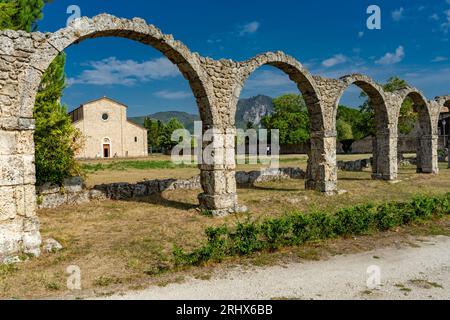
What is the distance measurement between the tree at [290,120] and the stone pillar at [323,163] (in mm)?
43812

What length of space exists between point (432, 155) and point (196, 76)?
705 inches

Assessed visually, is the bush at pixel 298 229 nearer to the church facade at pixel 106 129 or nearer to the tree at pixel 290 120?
the church facade at pixel 106 129

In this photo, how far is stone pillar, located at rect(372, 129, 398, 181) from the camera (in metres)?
18.7

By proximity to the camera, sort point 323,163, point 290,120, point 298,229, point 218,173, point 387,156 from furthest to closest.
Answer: point 290,120, point 387,156, point 323,163, point 218,173, point 298,229

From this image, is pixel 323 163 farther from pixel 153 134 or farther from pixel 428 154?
pixel 153 134

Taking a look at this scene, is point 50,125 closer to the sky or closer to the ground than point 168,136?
closer to the ground

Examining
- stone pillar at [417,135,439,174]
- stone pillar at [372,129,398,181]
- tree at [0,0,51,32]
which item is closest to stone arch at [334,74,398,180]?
stone pillar at [372,129,398,181]

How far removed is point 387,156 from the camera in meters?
18.8

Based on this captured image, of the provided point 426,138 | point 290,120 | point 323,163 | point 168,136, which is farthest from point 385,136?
point 168,136

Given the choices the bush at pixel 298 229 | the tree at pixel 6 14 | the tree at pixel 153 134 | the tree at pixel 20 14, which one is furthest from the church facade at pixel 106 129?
the bush at pixel 298 229

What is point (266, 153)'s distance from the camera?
59375mm

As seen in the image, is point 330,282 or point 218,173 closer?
point 330,282

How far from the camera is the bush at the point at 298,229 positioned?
6855 millimetres

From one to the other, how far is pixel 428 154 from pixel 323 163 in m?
11.3
